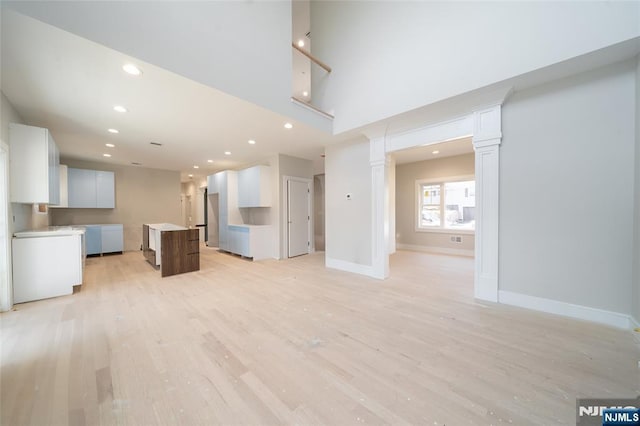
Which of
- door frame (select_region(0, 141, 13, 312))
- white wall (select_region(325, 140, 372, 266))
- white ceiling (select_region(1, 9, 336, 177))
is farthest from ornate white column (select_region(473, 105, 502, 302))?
door frame (select_region(0, 141, 13, 312))

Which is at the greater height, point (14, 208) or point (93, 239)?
point (14, 208)

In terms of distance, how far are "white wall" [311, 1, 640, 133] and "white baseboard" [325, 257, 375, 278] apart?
261 centimetres

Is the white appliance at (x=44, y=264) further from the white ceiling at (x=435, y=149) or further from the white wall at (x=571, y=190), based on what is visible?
the white ceiling at (x=435, y=149)

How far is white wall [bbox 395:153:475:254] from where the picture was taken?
605 cm

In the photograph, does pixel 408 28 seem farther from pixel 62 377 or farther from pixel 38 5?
pixel 62 377

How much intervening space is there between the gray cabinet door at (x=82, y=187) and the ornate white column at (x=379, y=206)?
7.48 meters

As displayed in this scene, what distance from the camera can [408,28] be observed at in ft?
10.4

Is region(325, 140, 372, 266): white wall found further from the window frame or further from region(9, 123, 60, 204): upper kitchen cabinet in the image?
region(9, 123, 60, 204): upper kitchen cabinet

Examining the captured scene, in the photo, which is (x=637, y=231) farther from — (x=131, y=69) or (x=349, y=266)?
(x=131, y=69)

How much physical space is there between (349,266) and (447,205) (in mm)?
4044

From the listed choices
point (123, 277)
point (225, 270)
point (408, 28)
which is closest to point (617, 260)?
point (408, 28)

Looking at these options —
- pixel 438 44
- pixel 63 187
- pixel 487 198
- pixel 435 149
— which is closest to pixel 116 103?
pixel 438 44

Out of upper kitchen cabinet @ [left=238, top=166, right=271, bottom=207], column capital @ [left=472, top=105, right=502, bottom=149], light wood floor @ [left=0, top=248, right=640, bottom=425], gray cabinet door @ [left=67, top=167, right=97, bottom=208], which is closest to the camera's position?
light wood floor @ [left=0, top=248, right=640, bottom=425]

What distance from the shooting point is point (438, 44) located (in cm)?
290
